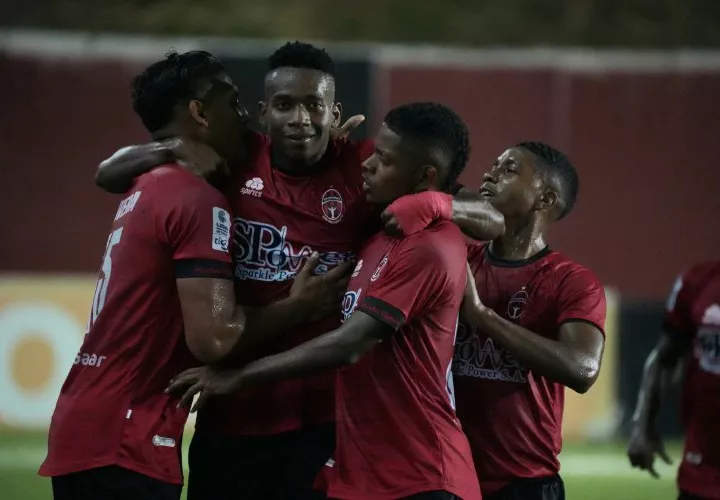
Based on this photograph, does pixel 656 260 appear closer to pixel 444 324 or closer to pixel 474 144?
pixel 474 144

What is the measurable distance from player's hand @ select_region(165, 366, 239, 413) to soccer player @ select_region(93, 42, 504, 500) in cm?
44

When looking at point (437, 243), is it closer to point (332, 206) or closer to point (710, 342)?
point (332, 206)

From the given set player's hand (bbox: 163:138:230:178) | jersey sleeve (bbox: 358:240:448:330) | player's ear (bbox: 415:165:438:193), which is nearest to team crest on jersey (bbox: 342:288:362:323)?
jersey sleeve (bbox: 358:240:448:330)

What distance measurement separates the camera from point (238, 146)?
4617 millimetres

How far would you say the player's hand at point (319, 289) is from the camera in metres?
4.35

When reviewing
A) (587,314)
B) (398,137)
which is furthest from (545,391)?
(398,137)

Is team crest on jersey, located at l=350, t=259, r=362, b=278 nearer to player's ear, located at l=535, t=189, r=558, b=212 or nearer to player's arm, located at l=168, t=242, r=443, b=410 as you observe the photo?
player's arm, located at l=168, t=242, r=443, b=410

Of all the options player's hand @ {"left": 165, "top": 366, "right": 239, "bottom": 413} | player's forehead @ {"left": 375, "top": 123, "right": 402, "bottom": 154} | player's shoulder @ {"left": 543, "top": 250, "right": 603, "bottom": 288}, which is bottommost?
player's hand @ {"left": 165, "top": 366, "right": 239, "bottom": 413}

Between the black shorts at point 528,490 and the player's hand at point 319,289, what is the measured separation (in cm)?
94

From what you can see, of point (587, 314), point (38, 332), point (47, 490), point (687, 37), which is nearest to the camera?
point (587, 314)

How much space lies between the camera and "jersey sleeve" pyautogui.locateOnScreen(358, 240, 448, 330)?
12.5 feet

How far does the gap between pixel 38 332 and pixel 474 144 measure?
228 inches

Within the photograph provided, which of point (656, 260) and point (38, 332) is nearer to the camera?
point (38, 332)

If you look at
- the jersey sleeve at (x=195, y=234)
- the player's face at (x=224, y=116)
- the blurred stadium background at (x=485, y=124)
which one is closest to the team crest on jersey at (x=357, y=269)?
the jersey sleeve at (x=195, y=234)
